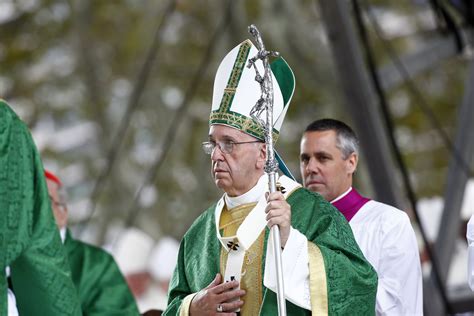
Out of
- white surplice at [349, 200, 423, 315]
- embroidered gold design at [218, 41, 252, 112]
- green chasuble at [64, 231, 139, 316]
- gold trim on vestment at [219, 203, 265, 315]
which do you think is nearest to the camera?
gold trim on vestment at [219, 203, 265, 315]

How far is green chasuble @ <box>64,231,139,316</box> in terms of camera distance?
830 cm

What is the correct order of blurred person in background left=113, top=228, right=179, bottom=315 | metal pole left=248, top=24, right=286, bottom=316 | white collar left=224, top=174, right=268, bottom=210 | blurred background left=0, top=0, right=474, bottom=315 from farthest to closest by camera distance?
blurred background left=0, top=0, right=474, bottom=315 → blurred person in background left=113, top=228, right=179, bottom=315 → white collar left=224, top=174, right=268, bottom=210 → metal pole left=248, top=24, right=286, bottom=316

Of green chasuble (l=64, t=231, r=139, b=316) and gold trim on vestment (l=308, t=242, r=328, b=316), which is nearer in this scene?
gold trim on vestment (l=308, t=242, r=328, b=316)

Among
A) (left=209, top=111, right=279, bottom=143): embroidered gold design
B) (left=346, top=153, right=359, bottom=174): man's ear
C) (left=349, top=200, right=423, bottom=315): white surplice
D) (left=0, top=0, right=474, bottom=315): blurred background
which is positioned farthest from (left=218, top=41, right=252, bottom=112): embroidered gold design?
(left=0, top=0, right=474, bottom=315): blurred background

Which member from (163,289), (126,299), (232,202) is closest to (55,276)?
(232,202)

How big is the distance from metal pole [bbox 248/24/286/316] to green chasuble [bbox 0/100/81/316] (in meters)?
0.77

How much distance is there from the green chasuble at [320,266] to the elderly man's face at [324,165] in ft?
2.46

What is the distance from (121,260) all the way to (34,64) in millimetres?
3038

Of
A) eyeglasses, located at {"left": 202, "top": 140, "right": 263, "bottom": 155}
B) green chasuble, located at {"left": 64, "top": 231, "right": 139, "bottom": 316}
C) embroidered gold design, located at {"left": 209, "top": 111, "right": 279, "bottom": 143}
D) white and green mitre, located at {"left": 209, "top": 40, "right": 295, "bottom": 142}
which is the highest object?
white and green mitre, located at {"left": 209, "top": 40, "right": 295, "bottom": 142}

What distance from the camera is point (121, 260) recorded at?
1708 cm

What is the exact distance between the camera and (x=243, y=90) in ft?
20.6

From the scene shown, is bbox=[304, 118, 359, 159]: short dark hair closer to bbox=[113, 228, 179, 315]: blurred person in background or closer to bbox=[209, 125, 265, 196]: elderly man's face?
bbox=[209, 125, 265, 196]: elderly man's face

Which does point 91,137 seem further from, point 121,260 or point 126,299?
point 126,299

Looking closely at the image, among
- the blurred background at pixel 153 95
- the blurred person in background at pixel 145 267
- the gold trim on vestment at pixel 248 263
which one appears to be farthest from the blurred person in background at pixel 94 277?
the blurred person in background at pixel 145 267
